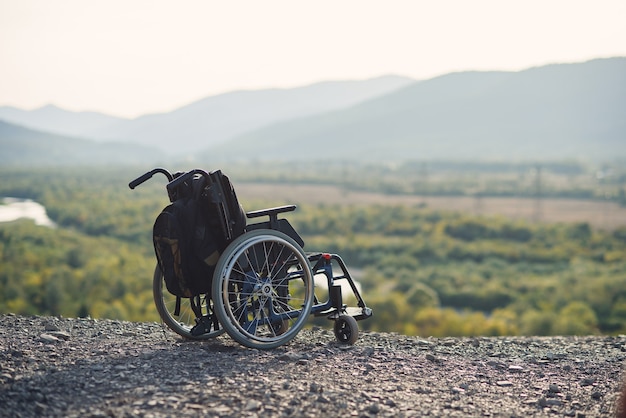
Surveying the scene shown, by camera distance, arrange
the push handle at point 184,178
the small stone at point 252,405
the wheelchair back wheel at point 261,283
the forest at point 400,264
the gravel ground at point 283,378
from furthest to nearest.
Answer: the forest at point 400,264
the push handle at point 184,178
the wheelchair back wheel at point 261,283
the gravel ground at point 283,378
the small stone at point 252,405

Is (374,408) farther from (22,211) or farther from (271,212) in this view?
(22,211)

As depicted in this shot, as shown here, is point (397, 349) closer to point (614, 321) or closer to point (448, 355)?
point (448, 355)

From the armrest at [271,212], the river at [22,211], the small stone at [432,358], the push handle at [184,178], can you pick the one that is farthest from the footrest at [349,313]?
the river at [22,211]

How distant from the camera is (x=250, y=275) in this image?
7309mm

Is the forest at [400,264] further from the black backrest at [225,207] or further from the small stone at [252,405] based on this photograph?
the small stone at [252,405]

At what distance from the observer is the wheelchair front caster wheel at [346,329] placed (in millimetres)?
7883

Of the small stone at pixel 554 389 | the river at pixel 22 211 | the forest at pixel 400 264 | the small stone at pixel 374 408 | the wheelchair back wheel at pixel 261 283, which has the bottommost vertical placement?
the forest at pixel 400 264

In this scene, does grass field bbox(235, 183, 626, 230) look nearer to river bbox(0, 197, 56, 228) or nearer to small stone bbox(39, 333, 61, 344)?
river bbox(0, 197, 56, 228)

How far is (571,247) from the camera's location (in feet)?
289

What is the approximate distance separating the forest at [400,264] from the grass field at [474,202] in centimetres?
878

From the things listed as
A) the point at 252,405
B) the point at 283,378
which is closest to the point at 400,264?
the point at 283,378

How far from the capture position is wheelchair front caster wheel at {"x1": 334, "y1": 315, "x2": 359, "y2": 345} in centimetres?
788

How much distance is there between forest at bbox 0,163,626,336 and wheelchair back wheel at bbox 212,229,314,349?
92.4 ft

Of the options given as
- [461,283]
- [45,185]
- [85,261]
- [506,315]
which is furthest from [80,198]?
[506,315]
